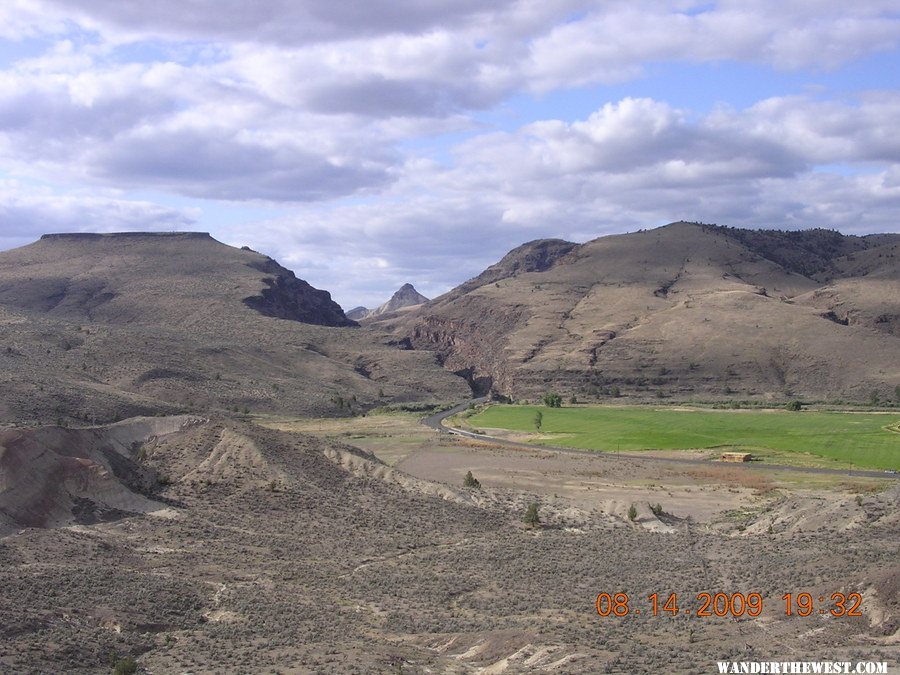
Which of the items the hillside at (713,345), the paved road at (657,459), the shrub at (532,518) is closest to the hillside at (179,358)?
the hillside at (713,345)

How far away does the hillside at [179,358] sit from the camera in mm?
88688

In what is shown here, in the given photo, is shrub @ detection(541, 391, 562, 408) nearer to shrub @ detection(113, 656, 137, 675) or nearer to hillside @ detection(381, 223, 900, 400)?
hillside @ detection(381, 223, 900, 400)

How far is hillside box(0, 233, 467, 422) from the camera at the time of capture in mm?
88688

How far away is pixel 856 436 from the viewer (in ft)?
290

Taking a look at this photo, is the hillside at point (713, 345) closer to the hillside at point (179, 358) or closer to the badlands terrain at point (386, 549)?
the hillside at point (179, 358)

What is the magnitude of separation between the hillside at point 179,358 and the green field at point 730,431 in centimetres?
3122

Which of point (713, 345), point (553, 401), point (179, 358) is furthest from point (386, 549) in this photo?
point (713, 345)

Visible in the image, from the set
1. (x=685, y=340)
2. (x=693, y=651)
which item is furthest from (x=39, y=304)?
(x=693, y=651)

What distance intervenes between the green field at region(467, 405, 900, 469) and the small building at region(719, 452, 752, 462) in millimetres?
2379

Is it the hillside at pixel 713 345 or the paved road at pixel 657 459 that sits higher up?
the hillside at pixel 713 345

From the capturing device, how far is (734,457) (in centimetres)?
7888

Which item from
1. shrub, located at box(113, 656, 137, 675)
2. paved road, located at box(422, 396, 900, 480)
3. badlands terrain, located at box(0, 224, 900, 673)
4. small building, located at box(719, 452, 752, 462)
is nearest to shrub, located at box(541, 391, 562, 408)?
paved road, located at box(422, 396, 900, 480)

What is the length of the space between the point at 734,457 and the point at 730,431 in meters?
19.0

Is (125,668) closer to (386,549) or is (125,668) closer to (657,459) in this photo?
(386,549)
